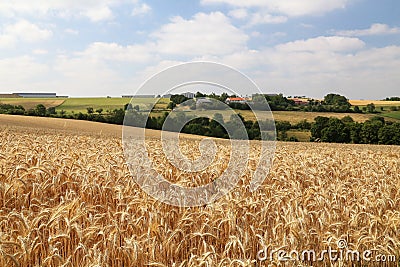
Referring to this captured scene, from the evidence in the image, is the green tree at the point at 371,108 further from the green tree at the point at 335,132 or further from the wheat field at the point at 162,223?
the wheat field at the point at 162,223

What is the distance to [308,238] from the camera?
4828 mm

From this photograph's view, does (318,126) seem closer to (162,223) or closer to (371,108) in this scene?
(371,108)

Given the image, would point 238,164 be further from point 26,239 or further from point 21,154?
point 26,239

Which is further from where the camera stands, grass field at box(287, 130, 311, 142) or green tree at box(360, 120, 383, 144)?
green tree at box(360, 120, 383, 144)

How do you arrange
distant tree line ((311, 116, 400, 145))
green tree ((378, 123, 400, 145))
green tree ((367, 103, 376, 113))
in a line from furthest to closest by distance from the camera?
green tree ((367, 103, 376, 113)) → distant tree line ((311, 116, 400, 145)) → green tree ((378, 123, 400, 145))

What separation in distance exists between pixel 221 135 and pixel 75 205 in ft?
167

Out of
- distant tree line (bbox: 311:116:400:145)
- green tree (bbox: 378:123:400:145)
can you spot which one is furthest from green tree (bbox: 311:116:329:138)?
green tree (bbox: 378:123:400:145)

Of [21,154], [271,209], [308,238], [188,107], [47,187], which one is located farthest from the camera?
[188,107]

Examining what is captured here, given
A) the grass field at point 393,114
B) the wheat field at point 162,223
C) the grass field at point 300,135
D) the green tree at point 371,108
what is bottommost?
the grass field at point 300,135

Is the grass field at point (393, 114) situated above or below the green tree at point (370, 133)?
above

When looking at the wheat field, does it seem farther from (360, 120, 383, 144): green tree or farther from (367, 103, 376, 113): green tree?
(367, 103, 376, 113): green tree

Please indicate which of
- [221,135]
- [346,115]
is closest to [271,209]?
[221,135]

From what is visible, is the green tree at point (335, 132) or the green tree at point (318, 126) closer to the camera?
the green tree at point (335, 132)

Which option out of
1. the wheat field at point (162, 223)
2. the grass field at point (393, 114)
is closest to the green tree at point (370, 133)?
the grass field at point (393, 114)
